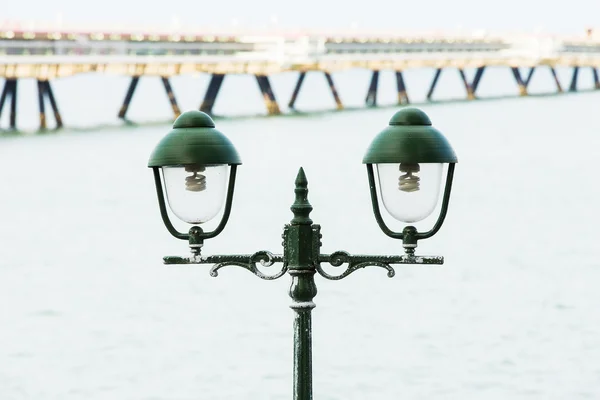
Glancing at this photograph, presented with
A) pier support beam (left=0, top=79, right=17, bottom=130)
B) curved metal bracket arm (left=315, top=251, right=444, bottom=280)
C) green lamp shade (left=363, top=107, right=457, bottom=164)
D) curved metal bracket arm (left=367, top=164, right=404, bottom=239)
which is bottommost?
curved metal bracket arm (left=315, top=251, right=444, bottom=280)

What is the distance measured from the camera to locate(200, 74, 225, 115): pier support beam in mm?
63628

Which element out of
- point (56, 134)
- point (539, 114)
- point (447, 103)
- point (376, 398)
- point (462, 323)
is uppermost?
point (447, 103)

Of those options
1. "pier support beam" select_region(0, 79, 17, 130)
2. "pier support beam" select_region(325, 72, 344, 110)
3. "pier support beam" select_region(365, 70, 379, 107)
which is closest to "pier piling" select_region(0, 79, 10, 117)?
"pier support beam" select_region(0, 79, 17, 130)

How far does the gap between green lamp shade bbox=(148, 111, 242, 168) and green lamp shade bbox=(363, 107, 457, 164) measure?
0.54 metres

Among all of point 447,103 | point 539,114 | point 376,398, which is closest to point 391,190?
point 376,398

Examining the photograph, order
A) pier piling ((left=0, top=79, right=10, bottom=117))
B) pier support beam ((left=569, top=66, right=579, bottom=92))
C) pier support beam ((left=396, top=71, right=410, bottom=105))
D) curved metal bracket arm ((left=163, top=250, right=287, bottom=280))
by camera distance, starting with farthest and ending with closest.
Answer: pier support beam ((left=569, top=66, right=579, bottom=92)), pier support beam ((left=396, top=71, right=410, bottom=105)), pier piling ((left=0, top=79, right=10, bottom=117)), curved metal bracket arm ((left=163, top=250, right=287, bottom=280))

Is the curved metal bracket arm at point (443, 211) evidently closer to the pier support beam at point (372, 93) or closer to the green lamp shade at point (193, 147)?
the green lamp shade at point (193, 147)

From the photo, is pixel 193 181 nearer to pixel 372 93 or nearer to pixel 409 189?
pixel 409 189

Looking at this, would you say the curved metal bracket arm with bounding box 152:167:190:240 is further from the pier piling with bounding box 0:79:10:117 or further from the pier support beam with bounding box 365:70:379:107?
the pier support beam with bounding box 365:70:379:107

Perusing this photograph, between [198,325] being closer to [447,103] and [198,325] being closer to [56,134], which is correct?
[56,134]

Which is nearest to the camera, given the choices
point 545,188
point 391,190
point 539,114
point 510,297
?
point 391,190

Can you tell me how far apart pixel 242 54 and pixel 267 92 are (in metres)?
2.46

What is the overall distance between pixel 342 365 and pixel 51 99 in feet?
136

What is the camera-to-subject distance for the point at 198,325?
17.8 metres
